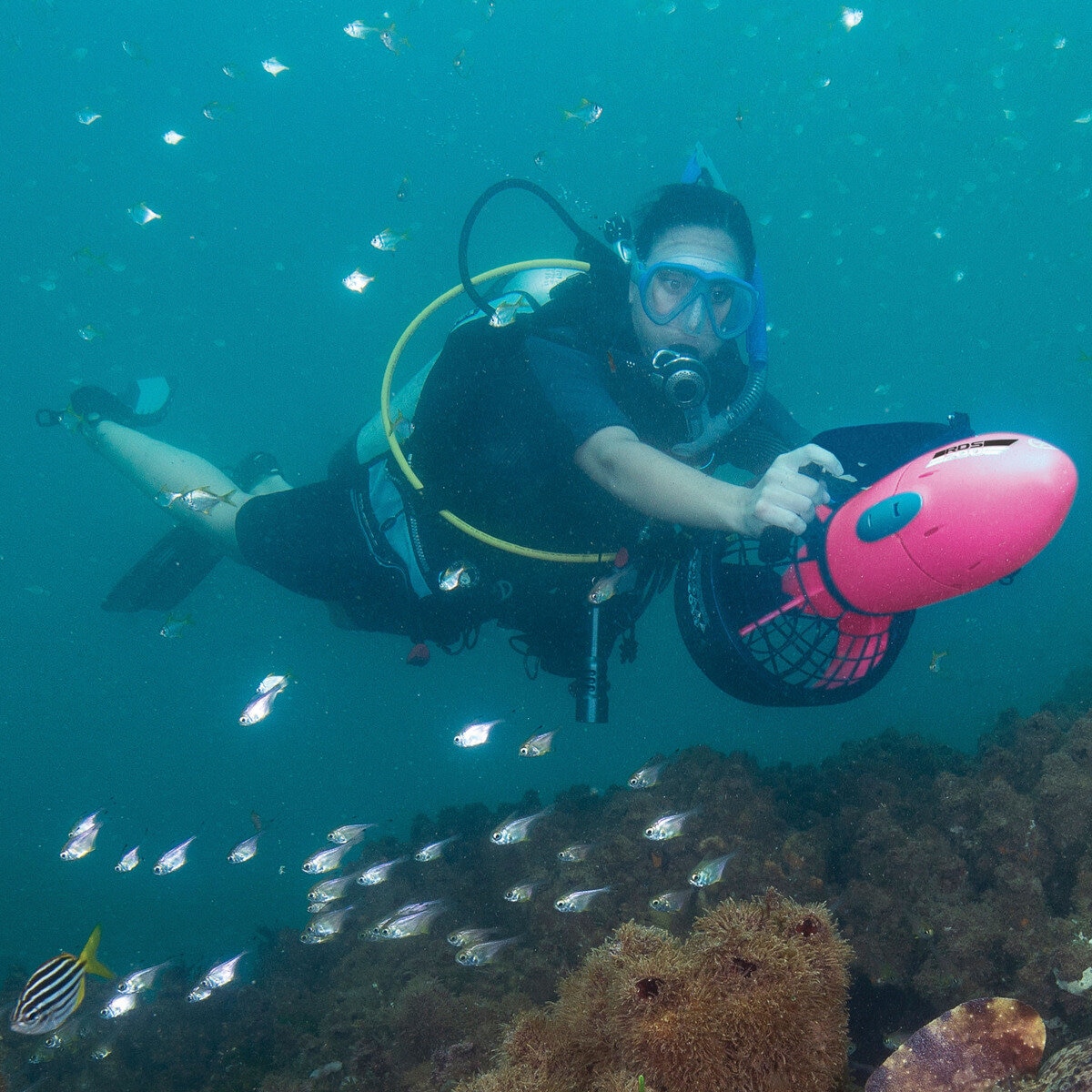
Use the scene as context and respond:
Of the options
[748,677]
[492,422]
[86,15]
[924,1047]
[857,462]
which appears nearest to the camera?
[924,1047]

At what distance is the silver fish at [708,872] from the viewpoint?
4328 millimetres

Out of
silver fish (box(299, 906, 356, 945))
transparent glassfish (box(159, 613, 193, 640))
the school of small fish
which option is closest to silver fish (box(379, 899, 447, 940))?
the school of small fish

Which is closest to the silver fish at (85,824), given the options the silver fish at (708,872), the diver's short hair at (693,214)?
the silver fish at (708,872)

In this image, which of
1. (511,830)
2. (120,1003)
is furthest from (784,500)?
(120,1003)

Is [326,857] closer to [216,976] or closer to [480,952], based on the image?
[216,976]

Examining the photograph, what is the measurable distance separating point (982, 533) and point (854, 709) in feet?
115

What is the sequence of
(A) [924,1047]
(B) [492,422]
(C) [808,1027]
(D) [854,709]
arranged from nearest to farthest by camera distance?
(A) [924,1047] → (C) [808,1027] → (B) [492,422] → (D) [854,709]

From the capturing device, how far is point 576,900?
4742 millimetres

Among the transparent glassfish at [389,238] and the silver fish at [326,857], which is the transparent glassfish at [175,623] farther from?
the transparent glassfish at [389,238]

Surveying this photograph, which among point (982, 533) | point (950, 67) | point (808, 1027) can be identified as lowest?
point (808, 1027)

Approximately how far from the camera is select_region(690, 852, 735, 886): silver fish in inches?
170

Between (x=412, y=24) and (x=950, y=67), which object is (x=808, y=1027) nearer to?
(x=412, y=24)

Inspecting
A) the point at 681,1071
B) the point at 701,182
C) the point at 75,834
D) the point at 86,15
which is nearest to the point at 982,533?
the point at 681,1071

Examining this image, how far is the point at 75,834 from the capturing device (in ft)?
19.7
